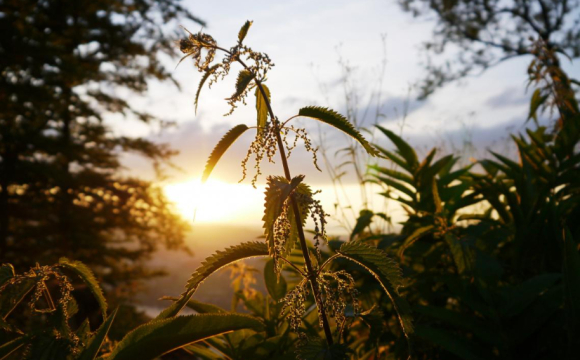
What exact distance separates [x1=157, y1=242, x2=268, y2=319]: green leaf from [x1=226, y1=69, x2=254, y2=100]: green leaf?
0.24m

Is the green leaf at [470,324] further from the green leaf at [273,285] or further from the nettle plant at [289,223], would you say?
the nettle plant at [289,223]

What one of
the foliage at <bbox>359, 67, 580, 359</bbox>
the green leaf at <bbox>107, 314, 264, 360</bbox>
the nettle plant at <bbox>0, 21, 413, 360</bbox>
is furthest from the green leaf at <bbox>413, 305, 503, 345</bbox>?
the green leaf at <bbox>107, 314, 264, 360</bbox>

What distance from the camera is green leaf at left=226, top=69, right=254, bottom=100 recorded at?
0.63 metres

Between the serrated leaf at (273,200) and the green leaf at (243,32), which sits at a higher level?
the green leaf at (243,32)

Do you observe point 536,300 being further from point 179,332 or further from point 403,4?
point 403,4

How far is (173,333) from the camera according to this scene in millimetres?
701

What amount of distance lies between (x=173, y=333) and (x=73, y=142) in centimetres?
1082

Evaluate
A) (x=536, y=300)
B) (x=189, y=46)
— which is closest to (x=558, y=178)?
(x=536, y=300)

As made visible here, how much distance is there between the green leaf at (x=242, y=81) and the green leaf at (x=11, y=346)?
0.59 m

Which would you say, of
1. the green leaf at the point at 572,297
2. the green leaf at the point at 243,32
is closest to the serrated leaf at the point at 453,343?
the green leaf at the point at 572,297

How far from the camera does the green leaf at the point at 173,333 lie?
2.31 feet

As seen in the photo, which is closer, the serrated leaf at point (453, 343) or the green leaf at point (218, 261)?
the green leaf at point (218, 261)

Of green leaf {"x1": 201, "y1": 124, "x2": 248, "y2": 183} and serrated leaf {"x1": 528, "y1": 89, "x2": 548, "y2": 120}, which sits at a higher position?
serrated leaf {"x1": 528, "y1": 89, "x2": 548, "y2": 120}

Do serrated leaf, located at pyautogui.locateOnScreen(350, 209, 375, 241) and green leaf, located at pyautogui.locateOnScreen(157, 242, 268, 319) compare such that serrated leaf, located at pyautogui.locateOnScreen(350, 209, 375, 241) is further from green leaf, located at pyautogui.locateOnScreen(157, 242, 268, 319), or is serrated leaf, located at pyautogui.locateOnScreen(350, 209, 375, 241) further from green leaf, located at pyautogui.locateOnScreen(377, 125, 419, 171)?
green leaf, located at pyautogui.locateOnScreen(157, 242, 268, 319)
